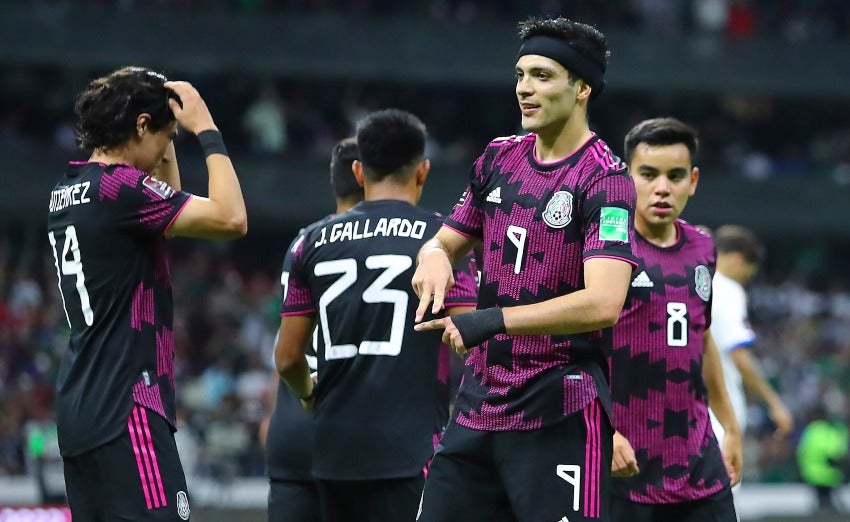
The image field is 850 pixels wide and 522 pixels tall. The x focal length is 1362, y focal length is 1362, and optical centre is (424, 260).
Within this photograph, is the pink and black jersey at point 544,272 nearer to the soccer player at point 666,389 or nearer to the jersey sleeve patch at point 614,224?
the jersey sleeve patch at point 614,224

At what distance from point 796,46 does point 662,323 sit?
19.6m

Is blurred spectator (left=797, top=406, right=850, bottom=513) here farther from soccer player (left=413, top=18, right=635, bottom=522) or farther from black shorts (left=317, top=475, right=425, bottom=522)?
soccer player (left=413, top=18, right=635, bottom=522)

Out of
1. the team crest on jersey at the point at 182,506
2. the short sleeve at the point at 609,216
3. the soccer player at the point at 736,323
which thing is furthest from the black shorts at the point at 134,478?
the soccer player at the point at 736,323

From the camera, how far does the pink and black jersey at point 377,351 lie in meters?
5.61

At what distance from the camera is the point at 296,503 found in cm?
618

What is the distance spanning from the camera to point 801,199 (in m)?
23.4

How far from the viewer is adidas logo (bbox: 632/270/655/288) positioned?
5.81 metres

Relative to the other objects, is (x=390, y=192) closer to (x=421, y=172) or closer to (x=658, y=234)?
(x=421, y=172)

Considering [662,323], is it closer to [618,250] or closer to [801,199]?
[618,250]

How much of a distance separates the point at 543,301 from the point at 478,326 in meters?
0.33

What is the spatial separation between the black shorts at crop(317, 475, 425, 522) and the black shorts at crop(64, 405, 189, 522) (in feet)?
3.21

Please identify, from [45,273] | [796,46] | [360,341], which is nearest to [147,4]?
[45,273]

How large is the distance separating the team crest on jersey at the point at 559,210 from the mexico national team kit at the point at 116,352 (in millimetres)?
1304

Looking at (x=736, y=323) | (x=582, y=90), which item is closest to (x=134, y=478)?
(x=582, y=90)
